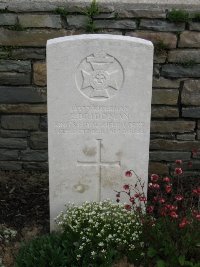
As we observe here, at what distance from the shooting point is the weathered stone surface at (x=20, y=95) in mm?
4527

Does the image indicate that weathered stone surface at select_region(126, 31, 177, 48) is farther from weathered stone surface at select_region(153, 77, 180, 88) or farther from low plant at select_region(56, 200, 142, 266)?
low plant at select_region(56, 200, 142, 266)

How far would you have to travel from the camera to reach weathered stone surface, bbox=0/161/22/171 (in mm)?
4840

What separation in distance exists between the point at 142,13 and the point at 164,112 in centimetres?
93

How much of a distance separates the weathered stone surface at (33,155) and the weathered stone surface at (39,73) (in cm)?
69

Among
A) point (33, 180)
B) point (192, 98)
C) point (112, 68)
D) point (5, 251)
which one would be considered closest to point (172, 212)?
point (112, 68)

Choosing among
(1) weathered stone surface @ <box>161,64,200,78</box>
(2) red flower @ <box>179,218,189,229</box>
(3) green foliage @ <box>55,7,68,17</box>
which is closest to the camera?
(2) red flower @ <box>179,218,189,229</box>

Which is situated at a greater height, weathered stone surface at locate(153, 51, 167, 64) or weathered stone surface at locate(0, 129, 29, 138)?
weathered stone surface at locate(153, 51, 167, 64)

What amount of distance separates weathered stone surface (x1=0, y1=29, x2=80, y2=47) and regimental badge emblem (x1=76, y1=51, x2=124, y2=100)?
102cm

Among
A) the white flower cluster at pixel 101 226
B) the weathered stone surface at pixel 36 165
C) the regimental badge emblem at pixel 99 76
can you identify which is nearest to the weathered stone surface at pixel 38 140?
the weathered stone surface at pixel 36 165

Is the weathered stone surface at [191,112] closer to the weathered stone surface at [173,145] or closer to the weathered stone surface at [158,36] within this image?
the weathered stone surface at [173,145]

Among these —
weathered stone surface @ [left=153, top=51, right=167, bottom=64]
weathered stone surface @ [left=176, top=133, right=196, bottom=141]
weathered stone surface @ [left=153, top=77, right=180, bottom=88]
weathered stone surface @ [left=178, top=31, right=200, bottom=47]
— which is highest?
weathered stone surface @ [left=178, top=31, right=200, bottom=47]

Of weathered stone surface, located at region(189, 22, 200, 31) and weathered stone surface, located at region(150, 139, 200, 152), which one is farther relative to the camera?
weathered stone surface, located at region(150, 139, 200, 152)

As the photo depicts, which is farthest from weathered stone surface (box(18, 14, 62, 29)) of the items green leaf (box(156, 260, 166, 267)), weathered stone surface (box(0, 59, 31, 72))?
green leaf (box(156, 260, 166, 267))

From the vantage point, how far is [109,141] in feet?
11.9
